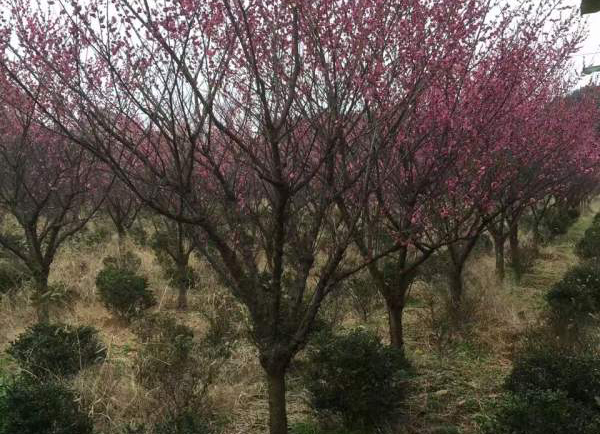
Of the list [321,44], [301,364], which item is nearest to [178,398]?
[301,364]

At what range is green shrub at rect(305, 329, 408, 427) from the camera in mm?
3865

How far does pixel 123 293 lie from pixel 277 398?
4922 millimetres

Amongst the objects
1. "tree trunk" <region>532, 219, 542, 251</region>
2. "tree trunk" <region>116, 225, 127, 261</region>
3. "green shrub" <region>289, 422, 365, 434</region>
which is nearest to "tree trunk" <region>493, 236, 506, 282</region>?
"tree trunk" <region>532, 219, 542, 251</region>

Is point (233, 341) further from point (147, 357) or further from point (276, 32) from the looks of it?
point (276, 32)

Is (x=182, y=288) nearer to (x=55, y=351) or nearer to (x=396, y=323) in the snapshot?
(x=55, y=351)

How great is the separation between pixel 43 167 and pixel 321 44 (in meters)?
4.84

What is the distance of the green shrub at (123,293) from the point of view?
7539mm

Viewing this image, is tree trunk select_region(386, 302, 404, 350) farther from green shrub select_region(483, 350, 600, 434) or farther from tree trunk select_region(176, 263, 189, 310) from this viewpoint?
tree trunk select_region(176, 263, 189, 310)

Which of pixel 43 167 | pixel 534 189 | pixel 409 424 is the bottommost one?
pixel 409 424

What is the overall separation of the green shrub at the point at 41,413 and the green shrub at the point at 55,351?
1.29 m

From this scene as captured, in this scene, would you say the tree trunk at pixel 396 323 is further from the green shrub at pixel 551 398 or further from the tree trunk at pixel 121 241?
the tree trunk at pixel 121 241

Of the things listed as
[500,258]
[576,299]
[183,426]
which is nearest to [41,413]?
[183,426]

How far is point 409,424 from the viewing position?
4.06 m

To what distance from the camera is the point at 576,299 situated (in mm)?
6527
